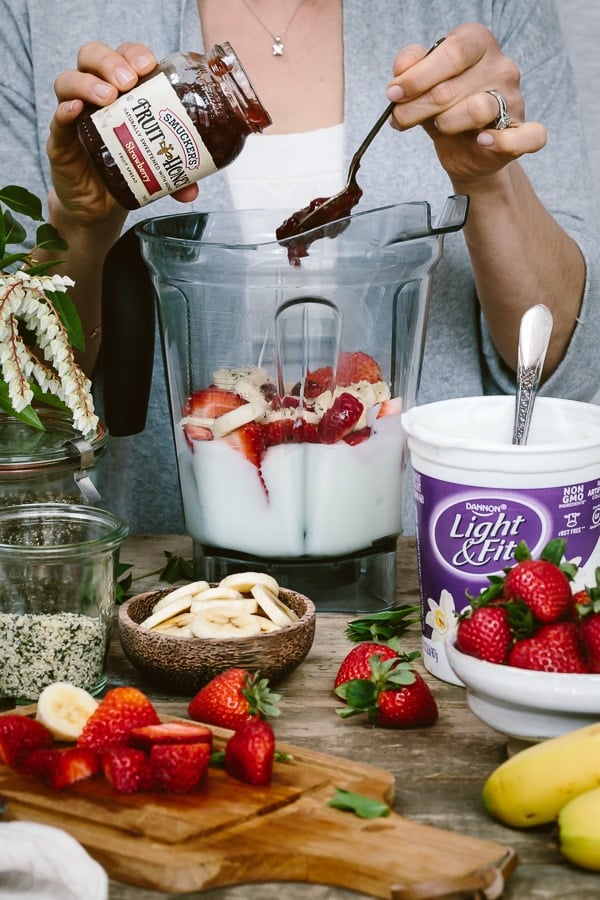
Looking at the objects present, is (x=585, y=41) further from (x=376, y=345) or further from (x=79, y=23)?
(x=376, y=345)

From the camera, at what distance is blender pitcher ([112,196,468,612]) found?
1.07 m

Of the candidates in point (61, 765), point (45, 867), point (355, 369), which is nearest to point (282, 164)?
point (355, 369)

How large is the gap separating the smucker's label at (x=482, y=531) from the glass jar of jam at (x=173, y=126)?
349 millimetres

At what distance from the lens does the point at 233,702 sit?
0.84 metres

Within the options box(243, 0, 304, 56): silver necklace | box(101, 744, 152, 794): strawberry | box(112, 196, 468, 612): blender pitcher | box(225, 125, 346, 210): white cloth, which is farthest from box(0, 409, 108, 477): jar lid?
box(243, 0, 304, 56): silver necklace

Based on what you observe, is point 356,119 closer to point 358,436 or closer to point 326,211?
point 326,211

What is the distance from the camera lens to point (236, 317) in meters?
1.10

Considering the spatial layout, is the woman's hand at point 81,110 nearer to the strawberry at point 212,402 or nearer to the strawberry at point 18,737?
the strawberry at point 212,402

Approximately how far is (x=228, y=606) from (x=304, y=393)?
0.24 m

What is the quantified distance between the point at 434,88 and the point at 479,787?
0.67 metres

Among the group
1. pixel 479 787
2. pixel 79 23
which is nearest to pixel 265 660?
pixel 479 787

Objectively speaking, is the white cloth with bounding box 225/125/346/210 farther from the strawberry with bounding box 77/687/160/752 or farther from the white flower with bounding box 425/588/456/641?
the strawberry with bounding box 77/687/160/752

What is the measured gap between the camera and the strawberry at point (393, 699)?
86 cm

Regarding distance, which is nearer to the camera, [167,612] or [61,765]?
[61,765]
